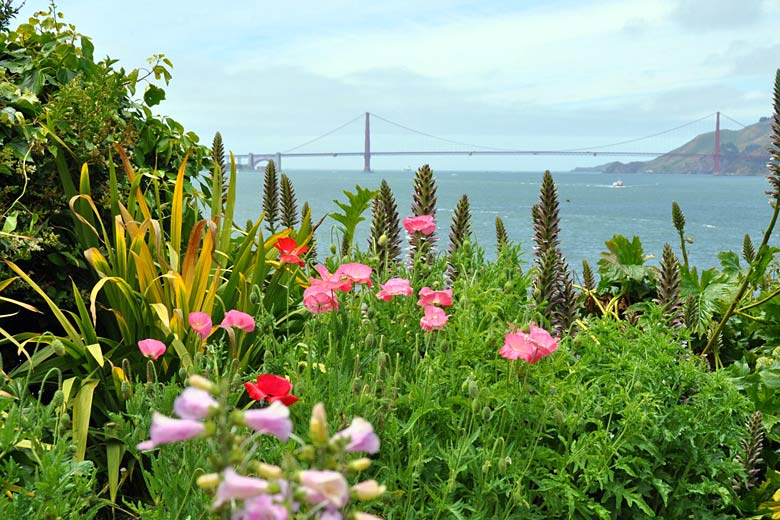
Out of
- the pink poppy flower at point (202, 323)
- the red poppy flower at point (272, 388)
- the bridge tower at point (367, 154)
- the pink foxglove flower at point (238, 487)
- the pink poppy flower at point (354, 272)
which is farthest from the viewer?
the bridge tower at point (367, 154)

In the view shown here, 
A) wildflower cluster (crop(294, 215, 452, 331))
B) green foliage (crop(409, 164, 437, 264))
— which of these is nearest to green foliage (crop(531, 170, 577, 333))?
green foliage (crop(409, 164, 437, 264))

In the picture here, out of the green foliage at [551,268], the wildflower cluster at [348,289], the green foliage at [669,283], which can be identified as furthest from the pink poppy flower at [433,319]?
the green foliage at [669,283]

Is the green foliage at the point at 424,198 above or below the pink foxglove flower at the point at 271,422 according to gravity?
above

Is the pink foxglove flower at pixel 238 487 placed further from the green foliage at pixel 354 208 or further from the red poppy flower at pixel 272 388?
the green foliage at pixel 354 208

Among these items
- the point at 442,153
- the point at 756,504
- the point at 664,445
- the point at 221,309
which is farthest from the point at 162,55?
the point at 442,153

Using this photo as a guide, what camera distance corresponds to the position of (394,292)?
2.05 meters

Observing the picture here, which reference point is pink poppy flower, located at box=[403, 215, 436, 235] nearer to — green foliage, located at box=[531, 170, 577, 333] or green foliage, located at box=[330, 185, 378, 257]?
green foliage, located at box=[531, 170, 577, 333]

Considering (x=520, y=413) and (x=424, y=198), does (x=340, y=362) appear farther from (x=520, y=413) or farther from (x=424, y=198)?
(x=424, y=198)

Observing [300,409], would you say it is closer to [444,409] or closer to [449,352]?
[444,409]

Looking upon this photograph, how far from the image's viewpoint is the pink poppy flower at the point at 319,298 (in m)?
1.96

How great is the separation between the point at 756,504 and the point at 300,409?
164 centimetres

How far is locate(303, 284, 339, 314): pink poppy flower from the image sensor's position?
6.41ft

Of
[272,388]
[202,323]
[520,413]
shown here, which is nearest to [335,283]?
[202,323]

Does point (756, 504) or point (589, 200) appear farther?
point (589, 200)
